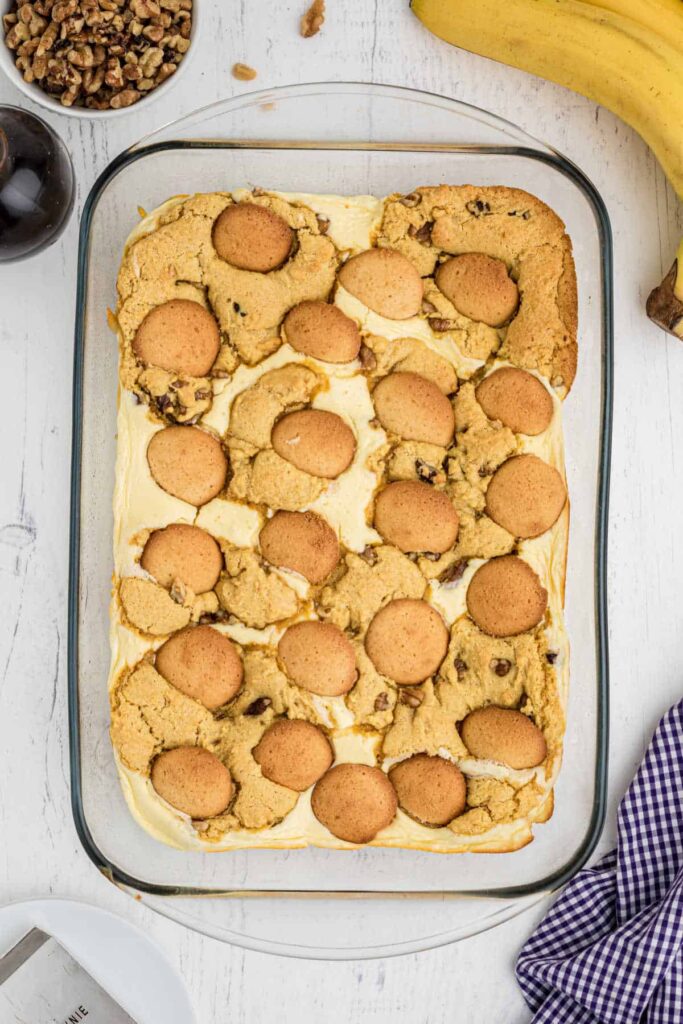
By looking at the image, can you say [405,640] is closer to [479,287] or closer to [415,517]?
[415,517]

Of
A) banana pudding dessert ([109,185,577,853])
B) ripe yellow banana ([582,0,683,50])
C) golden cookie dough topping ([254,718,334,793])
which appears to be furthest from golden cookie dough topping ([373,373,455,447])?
ripe yellow banana ([582,0,683,50])

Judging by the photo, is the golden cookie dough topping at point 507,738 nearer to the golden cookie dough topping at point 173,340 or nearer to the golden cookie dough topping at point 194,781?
the golden cookie dough topping at point 194,781

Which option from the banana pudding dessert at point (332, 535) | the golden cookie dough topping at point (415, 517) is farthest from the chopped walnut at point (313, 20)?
the golden cookie dough topping at point (415, 517)

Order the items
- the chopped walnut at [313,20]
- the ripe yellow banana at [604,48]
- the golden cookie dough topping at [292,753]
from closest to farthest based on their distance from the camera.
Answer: the golden cookie dough topping at [292,753]
the ripe yellow banana at [604,48]
the chopped walnut at [313,20]

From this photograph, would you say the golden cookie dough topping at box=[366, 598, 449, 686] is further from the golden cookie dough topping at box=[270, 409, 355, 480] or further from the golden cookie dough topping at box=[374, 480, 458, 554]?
the golden cookie dough topping at box=[270, 409, 355, 480]

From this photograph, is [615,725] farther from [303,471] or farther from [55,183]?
[55,183]

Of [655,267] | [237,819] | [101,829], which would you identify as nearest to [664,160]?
[655,267]
